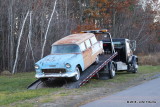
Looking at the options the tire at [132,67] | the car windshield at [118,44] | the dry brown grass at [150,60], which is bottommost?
the dry brown grass at [150,60]

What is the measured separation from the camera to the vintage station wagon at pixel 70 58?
14.2 meters

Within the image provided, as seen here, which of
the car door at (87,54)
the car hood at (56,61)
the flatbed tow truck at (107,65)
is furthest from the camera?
the car door at (87,54)

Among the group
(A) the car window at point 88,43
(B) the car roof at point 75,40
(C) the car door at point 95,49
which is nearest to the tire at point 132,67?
(C) the car door at point 95,49

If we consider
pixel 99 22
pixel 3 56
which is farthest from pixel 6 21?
pixel 99 22

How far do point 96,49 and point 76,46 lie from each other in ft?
7.35

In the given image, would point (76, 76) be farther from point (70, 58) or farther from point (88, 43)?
point (88, 43)

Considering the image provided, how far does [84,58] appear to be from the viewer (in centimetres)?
1566

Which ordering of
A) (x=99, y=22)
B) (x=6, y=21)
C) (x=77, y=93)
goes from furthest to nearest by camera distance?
1. (x=99, y=22)
2. (x=6, y=21)
3. (x=77, y=93)

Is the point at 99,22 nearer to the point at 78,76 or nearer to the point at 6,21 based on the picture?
the point at 6,21

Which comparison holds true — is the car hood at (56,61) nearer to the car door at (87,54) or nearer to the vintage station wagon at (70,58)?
the vintage station wagon at (70,58)

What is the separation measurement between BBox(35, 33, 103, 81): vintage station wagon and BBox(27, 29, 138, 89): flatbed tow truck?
0.41m

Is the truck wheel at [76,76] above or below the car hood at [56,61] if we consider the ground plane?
below

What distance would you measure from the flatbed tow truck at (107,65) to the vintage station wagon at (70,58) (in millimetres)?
406

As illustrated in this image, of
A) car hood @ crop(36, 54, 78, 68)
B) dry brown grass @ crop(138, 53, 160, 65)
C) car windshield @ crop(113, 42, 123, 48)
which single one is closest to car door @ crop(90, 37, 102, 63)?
car hood @ crop(36, 54, 78, 68)
